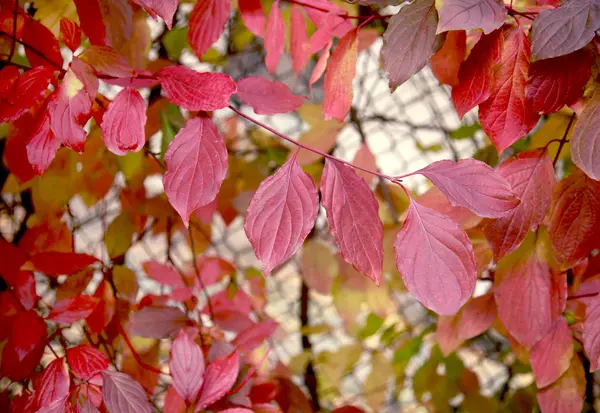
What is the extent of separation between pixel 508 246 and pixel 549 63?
113 mm

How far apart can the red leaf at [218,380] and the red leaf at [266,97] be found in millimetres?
181

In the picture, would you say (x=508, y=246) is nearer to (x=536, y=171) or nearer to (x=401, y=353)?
(x=536, y=171)

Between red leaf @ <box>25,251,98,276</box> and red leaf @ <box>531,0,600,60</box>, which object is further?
red leaf @ <box>25,251,98,276</box>

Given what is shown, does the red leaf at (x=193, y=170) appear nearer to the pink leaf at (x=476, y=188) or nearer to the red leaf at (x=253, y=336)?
the pink leaf at (x=476, y=188)

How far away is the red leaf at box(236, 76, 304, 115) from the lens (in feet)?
1.24

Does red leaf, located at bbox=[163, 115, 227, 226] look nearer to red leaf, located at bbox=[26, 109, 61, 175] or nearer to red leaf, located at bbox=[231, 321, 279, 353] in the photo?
red leaf, located at bbox=[26, 109, 61, 175]

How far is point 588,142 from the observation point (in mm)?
323

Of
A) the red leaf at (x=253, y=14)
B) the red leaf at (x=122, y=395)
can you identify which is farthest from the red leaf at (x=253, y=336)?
A: the red leaf at (x=253, y=14)

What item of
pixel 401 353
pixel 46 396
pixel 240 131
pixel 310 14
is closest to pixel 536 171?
pixel 310 14

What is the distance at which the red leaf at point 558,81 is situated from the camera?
332 mm

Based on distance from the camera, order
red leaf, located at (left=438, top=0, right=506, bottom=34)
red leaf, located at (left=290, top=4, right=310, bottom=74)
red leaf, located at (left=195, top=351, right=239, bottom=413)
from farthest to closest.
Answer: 1. red leaf, located at (left=290, top=4, right=310, bottom=74)
2. red leaf, located at (left=195, top=351, right=239, bottom=413)
3. red leaf, located at (left=438, top=0, right=506, bottom=34)

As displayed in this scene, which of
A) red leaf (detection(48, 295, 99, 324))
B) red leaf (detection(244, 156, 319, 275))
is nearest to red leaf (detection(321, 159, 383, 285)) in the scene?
red leaf (detection(244, 156, 319, 275))

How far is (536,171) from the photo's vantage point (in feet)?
1.22

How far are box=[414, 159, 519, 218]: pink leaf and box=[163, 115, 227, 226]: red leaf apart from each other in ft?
0.39
